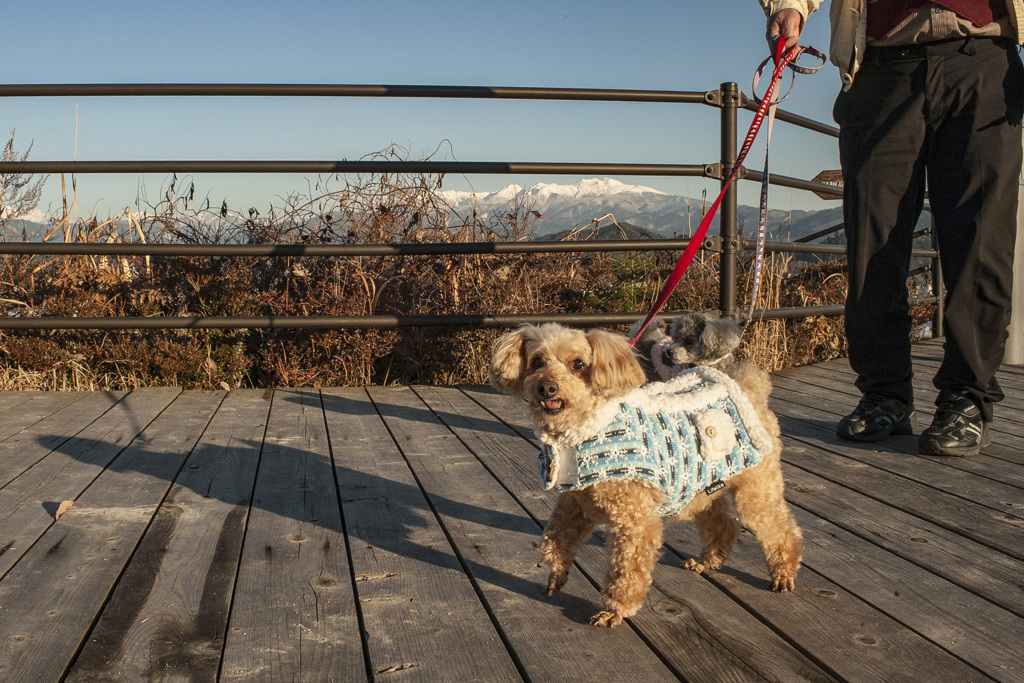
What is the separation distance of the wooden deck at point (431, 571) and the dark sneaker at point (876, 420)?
84mm

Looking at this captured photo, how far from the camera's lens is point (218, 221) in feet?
16.3

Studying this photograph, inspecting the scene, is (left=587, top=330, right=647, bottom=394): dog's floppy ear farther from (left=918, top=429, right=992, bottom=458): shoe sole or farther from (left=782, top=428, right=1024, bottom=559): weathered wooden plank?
(left=918, top=429, right=992, bottom=458): shoe sole

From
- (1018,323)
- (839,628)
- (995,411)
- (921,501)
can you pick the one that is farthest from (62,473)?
(1018,323)

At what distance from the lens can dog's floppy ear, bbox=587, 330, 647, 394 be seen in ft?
6.17

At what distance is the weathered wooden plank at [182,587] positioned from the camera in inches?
60.1

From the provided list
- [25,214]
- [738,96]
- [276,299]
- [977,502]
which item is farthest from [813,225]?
[25,214]

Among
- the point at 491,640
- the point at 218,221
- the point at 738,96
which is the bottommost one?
the point at 491,640

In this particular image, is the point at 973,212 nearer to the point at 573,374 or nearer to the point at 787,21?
the point at 787,21

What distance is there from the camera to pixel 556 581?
1.87 metres

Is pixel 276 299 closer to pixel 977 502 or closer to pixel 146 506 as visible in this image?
pixel 146 506

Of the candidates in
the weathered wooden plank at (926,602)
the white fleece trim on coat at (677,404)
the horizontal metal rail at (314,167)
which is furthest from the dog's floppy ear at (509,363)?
the horizontal metal rail at (314,167)

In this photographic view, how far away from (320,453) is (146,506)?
0.73m

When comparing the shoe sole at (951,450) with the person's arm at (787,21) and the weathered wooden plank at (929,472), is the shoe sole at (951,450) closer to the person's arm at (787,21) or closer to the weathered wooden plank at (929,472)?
the weathered wooden plank at (929,472)

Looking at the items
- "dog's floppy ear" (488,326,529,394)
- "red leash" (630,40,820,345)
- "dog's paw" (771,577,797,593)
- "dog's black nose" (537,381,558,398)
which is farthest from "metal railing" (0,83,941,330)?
"dog's paw" (771,577,797,593)
